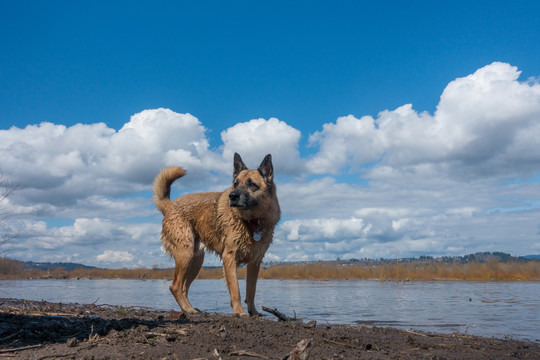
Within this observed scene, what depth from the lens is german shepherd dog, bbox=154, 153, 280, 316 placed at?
846 centimetres

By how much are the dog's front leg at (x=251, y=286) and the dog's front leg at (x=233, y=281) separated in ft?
1.59

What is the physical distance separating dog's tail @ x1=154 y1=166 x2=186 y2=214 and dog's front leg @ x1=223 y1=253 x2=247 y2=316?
8.74ft

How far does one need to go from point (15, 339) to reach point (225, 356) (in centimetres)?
283

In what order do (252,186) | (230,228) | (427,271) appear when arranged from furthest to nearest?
(427,271)
(230,228)
(252,186)

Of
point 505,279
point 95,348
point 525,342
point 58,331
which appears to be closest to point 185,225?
point 58,331

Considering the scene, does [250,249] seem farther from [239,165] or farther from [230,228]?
[239,165]

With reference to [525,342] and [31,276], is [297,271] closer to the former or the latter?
[31,276]

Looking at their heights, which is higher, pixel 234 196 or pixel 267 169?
pixel 267 169

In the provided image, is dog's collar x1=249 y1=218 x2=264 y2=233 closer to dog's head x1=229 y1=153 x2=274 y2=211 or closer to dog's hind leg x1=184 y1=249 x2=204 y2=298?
dog's head x1=229 y1=153 x2=274 y2=211

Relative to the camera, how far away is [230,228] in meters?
8.72

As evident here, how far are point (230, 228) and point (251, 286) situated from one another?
135 cm

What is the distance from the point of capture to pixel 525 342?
7.02 meters

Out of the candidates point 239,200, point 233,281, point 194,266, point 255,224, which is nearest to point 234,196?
point 239,200

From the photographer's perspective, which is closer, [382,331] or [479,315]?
[382,331]
